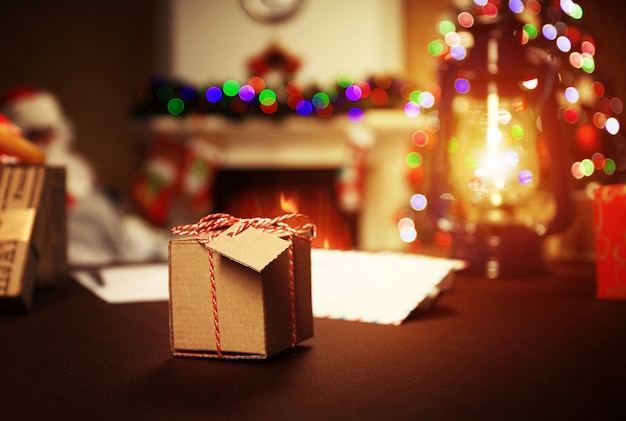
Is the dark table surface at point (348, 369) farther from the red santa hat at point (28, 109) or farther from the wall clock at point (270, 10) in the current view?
the wall clock at point (270, 10)

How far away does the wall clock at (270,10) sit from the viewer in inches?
146

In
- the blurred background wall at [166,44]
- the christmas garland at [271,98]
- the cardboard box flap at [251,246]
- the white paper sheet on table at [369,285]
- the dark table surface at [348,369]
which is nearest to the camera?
the dark table surface at [348,369]

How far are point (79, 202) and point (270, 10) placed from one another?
1.64 m

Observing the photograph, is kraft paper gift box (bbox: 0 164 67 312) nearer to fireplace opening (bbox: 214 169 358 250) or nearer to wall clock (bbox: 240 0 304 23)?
fireplace opening (bbox: 214 169 358 250)

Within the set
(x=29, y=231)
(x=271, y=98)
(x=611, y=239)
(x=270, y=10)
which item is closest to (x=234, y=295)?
(x=29, y=231)

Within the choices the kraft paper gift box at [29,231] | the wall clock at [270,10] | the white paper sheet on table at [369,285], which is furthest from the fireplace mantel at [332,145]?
the white paper sheet on table at [369,285]

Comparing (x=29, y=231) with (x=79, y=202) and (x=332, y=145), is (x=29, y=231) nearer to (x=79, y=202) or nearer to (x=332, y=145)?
(x=79, y=202)

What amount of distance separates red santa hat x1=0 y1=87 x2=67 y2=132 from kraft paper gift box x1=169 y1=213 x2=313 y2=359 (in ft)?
7.79

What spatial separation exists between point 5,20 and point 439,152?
394 centimetres

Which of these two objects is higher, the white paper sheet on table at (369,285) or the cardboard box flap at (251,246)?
the cardboard box flap at (251,246)

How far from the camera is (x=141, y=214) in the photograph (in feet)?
13.3

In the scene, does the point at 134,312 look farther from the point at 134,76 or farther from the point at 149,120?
the point at 134,76

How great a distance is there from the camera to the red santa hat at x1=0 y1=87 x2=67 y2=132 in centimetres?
267

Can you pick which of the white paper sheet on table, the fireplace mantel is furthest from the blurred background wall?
the white paper sheet on table
